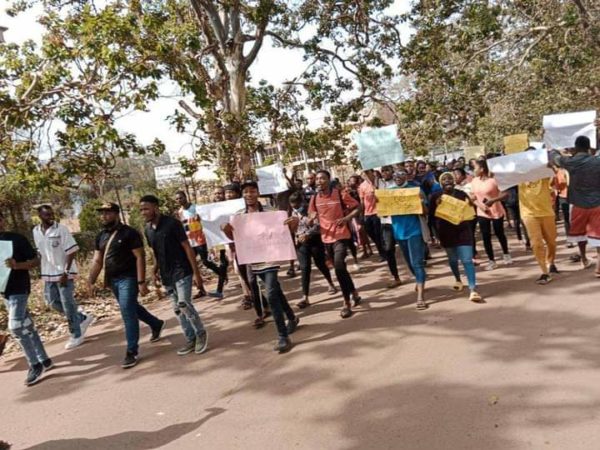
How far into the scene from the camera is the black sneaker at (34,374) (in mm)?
5031

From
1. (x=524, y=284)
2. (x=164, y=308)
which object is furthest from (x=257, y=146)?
(x=524, y=284)

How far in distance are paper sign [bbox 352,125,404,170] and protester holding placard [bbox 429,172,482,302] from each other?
0.90 meters

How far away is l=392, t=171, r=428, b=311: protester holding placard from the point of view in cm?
564

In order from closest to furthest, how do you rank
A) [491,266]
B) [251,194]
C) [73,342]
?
1. [251,194]
2. [73,342]
3. [491,266]

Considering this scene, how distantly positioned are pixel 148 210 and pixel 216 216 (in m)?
1.39

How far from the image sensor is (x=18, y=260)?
4.98 meters

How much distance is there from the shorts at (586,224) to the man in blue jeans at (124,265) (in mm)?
4934

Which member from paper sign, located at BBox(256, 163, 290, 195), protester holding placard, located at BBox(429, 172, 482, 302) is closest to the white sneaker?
paper sign, located at BBox(256, 163, 290, 195)

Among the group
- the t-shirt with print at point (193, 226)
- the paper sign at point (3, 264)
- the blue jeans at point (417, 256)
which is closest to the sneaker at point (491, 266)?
the blue jeans at point (417, 256)

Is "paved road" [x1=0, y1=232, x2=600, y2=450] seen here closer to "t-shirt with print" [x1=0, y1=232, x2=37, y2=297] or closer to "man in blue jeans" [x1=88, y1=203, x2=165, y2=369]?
"man in blue jeans" [x1=88, y1=203, x2=165, y2=369]

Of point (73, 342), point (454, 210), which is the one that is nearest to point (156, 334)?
point (73, 342)

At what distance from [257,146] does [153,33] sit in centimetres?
320

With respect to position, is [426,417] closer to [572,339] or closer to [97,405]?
[572,339]

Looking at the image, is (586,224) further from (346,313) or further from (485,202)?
(346,313)
